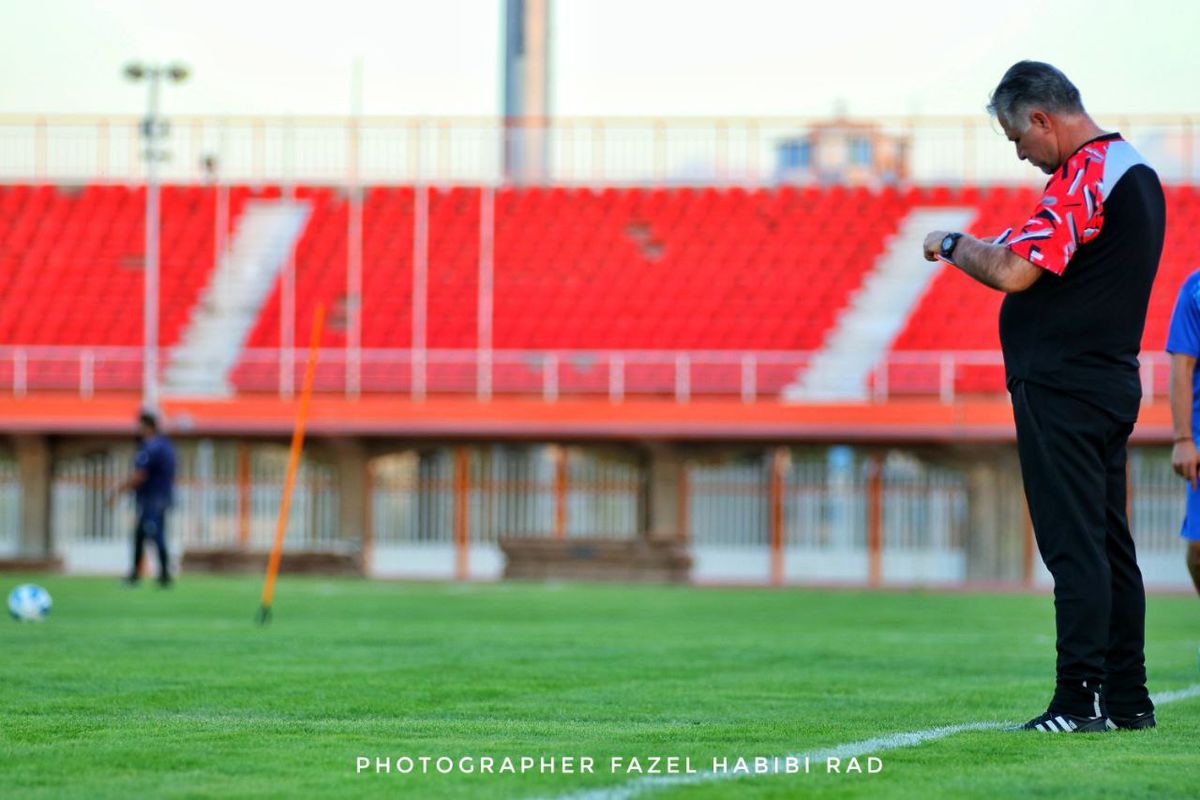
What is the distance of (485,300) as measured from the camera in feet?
113

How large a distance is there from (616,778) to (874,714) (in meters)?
2.26

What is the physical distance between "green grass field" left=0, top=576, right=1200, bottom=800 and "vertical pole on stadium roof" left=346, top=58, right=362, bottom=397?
18.1m

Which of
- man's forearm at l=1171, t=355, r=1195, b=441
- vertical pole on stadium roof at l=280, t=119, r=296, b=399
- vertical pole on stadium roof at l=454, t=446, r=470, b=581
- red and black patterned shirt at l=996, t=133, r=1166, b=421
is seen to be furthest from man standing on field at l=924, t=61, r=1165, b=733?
vertical pole on stadium roof at l=454, t=446, r=470, b=581

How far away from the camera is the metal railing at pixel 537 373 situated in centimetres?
3300

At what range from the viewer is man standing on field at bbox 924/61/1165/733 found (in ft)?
21.3

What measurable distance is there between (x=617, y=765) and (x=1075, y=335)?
82.8 inches

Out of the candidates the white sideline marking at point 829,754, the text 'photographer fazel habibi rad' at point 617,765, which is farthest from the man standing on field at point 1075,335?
the text 'photographer fazel habibi rad' at point 617,765

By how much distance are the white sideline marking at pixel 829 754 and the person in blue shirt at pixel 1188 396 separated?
652mm

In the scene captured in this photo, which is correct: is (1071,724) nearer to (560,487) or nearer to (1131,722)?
(1131,722)

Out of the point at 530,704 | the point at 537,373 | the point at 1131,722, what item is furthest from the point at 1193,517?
the point at 537,373

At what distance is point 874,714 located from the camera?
729cm

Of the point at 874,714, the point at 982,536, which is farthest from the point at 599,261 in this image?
the point at 874,714

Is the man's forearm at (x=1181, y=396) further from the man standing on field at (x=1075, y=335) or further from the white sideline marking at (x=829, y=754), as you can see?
the white sideline marking at (x=829, y=754)

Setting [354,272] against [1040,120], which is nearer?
[1040,120]
